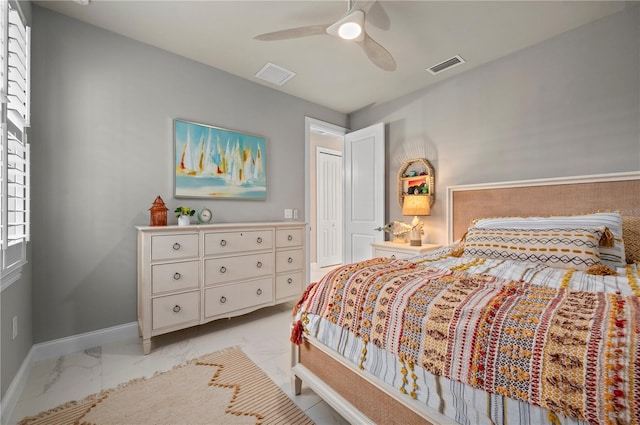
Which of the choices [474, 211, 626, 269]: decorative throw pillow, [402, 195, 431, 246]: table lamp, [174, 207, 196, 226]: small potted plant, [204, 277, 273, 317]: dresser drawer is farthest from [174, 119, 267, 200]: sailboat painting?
[474, 211, 626, 269]: decorative throw pillow

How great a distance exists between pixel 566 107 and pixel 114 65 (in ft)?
12.7

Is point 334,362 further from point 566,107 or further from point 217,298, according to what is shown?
point 566,107

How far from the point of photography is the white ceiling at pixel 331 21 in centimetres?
201

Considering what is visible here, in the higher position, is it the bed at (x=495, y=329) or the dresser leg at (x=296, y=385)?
the bed at (x=495, y=329)

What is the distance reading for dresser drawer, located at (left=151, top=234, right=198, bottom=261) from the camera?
2.12 meters

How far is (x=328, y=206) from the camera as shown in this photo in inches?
215

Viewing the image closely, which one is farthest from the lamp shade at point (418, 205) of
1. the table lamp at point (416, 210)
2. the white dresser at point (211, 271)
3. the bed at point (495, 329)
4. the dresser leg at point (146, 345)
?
the dresser leg at point (146, 345)

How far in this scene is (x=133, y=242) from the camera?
94.0 inches

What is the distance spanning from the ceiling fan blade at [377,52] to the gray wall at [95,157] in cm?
173

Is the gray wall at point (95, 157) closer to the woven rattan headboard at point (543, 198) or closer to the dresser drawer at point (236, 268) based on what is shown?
the dresser drawer at point (236, 268)

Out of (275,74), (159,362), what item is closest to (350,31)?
(275,74)

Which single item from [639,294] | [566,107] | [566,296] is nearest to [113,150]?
[566,296]

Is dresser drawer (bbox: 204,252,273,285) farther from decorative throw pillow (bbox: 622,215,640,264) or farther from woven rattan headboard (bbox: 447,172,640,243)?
decorative throw pillow (bbox: 622,215,640,264)

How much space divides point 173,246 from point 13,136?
111cm
